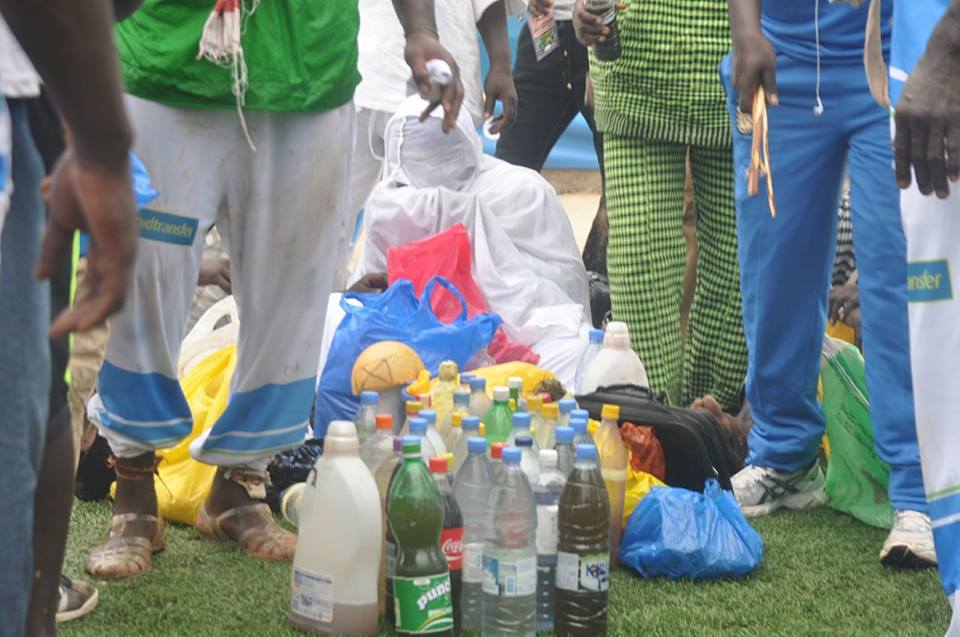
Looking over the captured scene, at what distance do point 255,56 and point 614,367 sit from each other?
63.8 inches

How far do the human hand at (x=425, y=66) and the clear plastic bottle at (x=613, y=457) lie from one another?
0.88 meters

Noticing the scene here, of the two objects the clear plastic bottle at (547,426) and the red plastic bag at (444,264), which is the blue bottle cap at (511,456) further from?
the red plastic bag at (444,264)

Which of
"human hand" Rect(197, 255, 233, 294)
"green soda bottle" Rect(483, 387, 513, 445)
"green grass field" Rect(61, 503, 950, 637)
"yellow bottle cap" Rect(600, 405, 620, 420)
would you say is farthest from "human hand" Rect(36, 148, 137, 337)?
"human hand" Rect(197, 255, 233, 294)

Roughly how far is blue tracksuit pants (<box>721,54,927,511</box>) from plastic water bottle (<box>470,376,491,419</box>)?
3.62 feet

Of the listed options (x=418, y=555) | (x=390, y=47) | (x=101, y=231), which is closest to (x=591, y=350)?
(x=418, y=555)

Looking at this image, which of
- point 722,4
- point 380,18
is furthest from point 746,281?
point 380,18

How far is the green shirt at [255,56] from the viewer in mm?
3768

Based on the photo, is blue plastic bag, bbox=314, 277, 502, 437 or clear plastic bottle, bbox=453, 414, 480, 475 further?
blue plastic bag, bbox=314, 277, 502, 437

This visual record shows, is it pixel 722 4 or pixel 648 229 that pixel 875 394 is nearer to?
pixel 648 229

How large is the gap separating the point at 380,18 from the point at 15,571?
5.46 m

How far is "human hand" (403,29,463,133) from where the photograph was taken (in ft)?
13.5

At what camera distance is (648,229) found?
550cm

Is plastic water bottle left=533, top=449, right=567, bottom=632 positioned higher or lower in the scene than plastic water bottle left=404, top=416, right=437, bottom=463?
lower

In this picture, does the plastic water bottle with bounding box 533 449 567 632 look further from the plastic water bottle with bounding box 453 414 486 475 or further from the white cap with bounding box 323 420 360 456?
the white cap with bounding box 323 420 360 456
